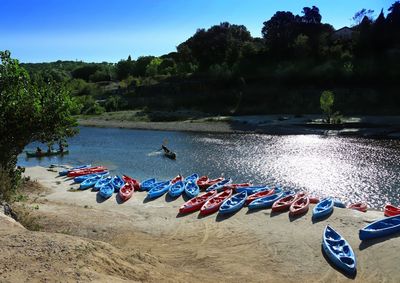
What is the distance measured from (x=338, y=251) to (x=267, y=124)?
189 feet

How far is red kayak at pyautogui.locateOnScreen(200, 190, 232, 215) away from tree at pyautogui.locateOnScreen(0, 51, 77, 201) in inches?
347

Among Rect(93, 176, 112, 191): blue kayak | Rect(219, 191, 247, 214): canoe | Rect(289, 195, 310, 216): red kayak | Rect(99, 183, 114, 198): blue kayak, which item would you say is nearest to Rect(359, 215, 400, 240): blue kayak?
Rect(289, 195, 310, 216): red kayak

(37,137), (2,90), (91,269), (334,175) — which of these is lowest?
(334,175)

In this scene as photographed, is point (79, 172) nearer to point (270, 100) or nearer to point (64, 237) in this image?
point (64, 237)

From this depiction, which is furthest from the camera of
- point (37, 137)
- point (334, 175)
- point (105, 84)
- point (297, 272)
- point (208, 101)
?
point (105, 84)

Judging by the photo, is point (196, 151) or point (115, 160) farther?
point (196, 151)

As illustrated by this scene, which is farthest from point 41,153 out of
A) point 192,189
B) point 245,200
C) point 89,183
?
point 245,200

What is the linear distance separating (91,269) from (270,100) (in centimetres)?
8029

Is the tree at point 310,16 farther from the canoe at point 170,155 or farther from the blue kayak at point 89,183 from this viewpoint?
the blue kayak at point 89,183

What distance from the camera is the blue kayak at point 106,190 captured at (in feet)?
101

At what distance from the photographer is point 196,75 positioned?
10906cm

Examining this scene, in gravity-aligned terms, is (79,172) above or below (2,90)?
below

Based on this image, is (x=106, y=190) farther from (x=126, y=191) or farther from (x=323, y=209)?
(x=323, y=209)

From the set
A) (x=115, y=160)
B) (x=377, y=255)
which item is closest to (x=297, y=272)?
(x=377, y=255)
